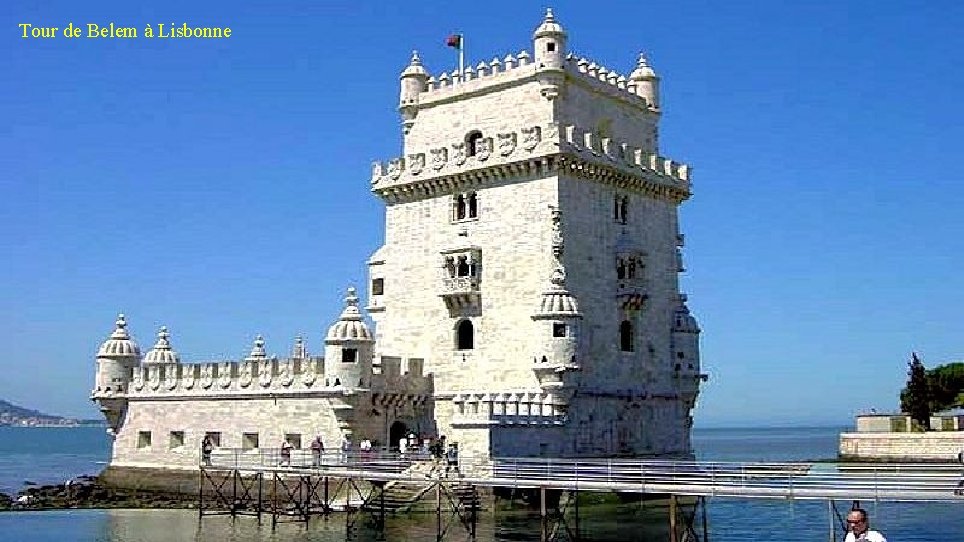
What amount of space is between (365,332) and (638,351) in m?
11.0

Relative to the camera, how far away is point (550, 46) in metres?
43.1

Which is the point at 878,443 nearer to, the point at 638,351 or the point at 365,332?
the point at 638,351

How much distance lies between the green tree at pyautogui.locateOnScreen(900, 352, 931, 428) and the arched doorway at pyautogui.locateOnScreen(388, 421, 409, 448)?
1677 inches

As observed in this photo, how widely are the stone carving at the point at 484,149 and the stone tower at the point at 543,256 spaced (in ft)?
0.27

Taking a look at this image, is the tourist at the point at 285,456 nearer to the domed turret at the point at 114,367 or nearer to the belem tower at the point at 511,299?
the belem tower at the point at 511,299

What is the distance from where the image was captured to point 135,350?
5234 centimetres

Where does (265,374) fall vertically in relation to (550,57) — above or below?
below

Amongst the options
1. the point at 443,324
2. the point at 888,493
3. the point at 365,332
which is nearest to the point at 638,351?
the point at 443,324

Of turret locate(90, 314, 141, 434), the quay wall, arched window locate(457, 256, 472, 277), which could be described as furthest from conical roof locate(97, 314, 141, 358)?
the quay wall

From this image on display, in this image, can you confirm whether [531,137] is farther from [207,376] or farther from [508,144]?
[207,376]

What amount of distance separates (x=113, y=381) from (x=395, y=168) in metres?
16.7

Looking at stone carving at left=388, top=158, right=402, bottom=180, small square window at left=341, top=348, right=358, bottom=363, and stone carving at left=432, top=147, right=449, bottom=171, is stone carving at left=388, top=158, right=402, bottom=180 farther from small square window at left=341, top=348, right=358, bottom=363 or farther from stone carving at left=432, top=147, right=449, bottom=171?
small square window at left=341, top=348, right=358, bottom=363

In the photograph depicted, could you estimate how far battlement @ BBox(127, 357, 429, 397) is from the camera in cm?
4262

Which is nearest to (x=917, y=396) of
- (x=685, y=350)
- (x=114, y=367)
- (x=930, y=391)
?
(x=930, y=391)
